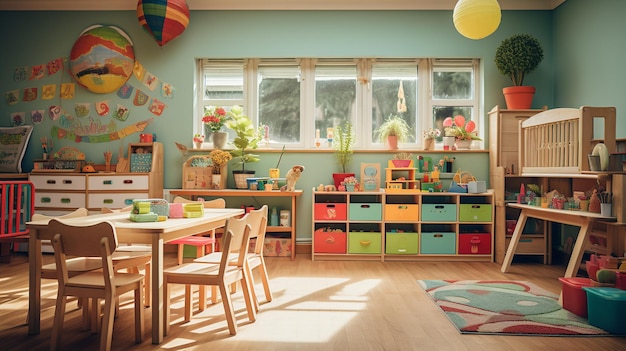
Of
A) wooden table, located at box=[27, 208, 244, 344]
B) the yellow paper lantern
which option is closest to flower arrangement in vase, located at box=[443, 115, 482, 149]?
the yellow paper lantern

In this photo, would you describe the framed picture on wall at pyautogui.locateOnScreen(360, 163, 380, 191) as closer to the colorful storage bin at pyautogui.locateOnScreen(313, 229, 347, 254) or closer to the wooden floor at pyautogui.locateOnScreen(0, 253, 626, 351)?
the colorful storage bin at pyautogui.locateOnScreen(313, 229, 347, 254)

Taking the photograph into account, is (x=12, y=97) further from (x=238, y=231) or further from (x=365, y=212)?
(x=365, y=212)

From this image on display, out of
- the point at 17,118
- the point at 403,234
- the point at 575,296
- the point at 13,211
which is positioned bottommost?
the point at 575,296

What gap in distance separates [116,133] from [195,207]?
3000mm

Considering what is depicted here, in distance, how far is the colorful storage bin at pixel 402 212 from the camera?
500 centimetres

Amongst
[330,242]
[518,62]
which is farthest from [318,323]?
[518,62]

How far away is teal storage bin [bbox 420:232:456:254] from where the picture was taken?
498cm

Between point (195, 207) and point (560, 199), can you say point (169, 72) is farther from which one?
point (560, 199)

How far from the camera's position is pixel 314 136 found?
5.64m

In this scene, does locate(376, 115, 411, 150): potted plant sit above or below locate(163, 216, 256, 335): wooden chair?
above

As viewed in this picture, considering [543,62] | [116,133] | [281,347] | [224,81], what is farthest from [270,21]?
[281,347]

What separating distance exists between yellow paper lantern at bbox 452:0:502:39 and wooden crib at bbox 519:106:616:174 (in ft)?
3.28

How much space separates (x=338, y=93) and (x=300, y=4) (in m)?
1.21

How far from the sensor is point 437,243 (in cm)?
499
